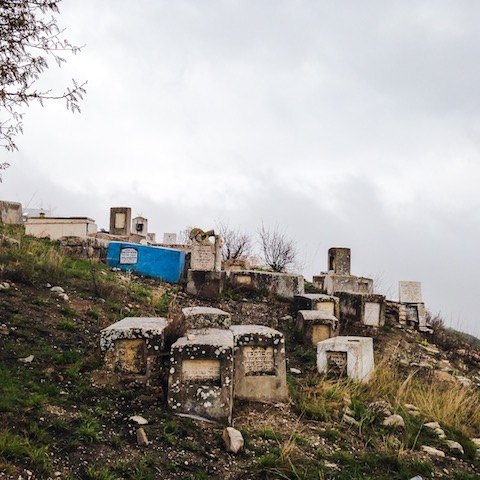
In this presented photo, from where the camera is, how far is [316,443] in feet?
13.2

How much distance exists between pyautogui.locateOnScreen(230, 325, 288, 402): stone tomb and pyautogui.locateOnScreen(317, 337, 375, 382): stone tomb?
128cm

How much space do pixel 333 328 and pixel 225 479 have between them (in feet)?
15.8

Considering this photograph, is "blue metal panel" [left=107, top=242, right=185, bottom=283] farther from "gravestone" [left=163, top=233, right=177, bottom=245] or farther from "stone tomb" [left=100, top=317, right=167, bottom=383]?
"gravestone" [left=163, top=233, right=177, bottom=245]

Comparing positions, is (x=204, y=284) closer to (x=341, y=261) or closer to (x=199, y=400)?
(x=341, y=261)

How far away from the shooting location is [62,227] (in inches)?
570

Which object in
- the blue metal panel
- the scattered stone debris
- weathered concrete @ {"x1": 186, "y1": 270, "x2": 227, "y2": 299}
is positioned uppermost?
the blue metal panel

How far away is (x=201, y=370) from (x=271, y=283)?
7.10 metres

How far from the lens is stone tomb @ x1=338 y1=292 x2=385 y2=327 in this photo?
35.0 feet

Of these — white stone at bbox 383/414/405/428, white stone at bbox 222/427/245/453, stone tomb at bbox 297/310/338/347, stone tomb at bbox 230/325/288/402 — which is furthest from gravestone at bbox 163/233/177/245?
white stone at bbox 222/427/245/453

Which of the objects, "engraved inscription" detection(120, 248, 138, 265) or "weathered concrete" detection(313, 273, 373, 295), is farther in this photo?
"weathered concrete" detection(313, 273, 373, 295)

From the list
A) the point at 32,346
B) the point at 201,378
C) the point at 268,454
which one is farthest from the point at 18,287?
the point at 268,454

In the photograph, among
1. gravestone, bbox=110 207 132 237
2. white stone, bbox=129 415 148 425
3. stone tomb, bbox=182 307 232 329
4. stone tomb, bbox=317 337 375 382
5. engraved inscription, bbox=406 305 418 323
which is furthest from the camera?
gravestone, bbox=110 207 132 237

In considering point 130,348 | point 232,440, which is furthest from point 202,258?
point 232,440

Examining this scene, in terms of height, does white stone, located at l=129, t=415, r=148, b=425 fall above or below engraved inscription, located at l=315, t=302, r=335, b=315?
below
